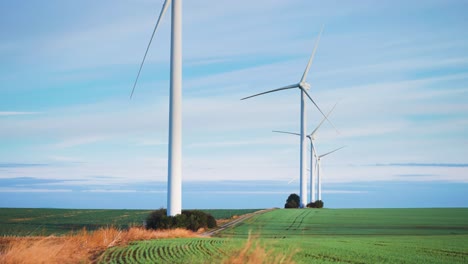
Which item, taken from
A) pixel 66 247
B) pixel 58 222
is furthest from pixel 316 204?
pixel 66 247

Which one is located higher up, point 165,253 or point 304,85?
point 304,85

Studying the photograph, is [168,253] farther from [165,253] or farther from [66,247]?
[66,247]

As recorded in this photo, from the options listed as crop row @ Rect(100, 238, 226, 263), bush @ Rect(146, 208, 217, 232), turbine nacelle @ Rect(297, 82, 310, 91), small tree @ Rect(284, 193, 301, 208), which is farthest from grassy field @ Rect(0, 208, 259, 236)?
turbine nacelle @ Rect(297, 82, 310, 91)

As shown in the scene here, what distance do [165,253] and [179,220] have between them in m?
16.8

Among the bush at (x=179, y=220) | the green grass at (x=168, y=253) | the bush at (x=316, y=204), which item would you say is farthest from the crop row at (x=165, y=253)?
the bush at (x=316, y=204)

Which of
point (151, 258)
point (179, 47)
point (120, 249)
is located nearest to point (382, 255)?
point (151, 258)

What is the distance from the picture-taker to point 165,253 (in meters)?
21.8

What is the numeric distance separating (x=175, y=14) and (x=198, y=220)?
14.7 m

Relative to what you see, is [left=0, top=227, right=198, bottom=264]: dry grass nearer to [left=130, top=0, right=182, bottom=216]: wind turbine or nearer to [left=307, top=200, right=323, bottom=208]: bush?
[left=130, top=0, right=182, bottom=216]: wind turbine

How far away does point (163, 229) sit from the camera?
123 feet

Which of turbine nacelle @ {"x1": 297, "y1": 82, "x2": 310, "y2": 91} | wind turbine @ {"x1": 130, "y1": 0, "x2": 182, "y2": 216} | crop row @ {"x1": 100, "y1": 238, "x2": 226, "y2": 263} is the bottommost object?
crop row @ {"x1": 100, "y1": 238, "x2": 226, "y2": 263}

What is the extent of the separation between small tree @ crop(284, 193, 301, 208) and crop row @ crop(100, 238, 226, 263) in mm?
60834

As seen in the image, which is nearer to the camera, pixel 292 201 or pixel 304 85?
pixel 304 85

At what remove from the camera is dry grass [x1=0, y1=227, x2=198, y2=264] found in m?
17.4
